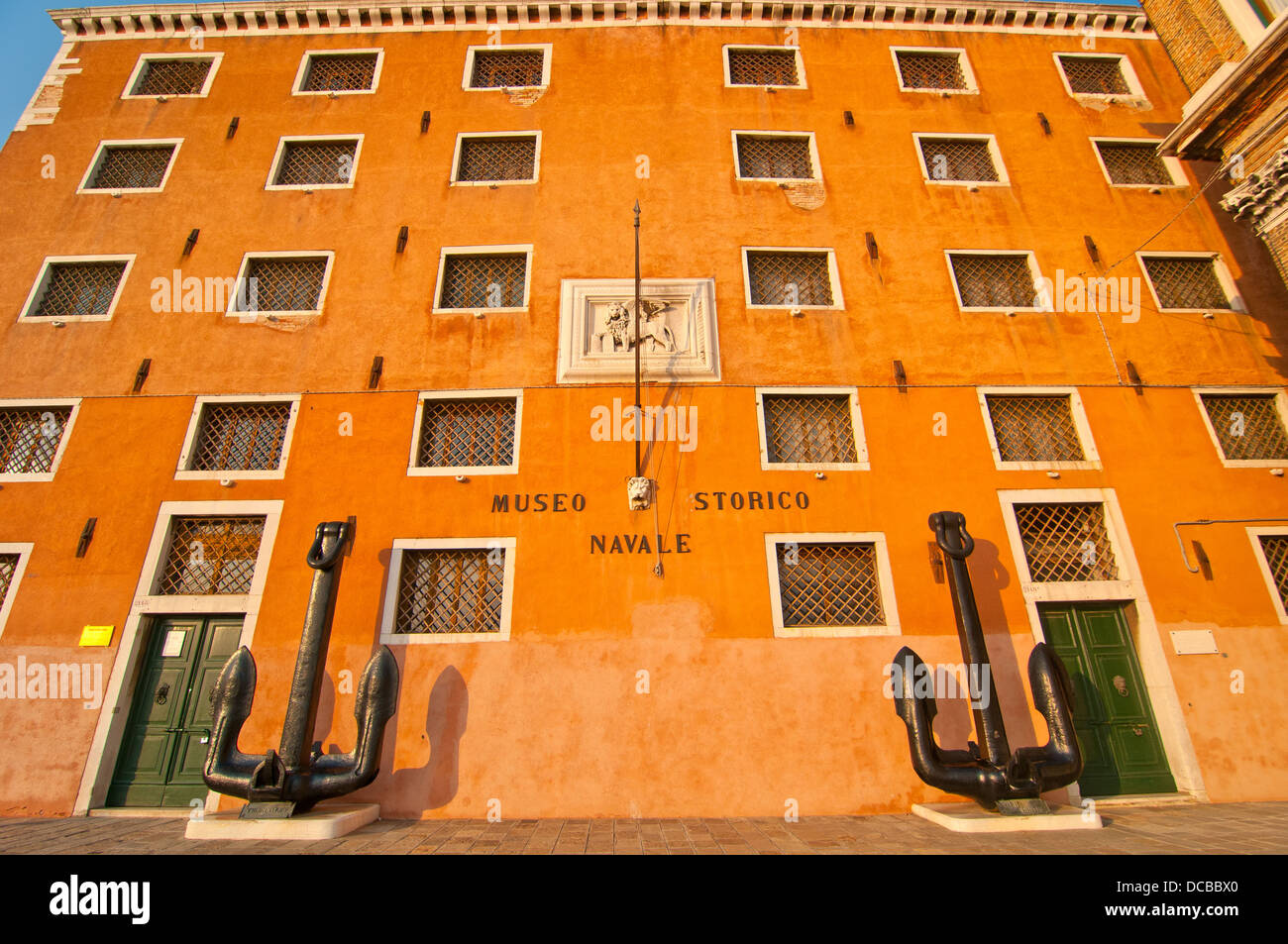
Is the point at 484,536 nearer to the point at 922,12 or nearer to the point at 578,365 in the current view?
the point at 578,365

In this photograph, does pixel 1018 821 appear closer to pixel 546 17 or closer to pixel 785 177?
pixel 785 177

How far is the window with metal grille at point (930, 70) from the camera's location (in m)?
12.0

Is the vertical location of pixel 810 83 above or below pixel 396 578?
above

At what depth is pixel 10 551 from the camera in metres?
8.12

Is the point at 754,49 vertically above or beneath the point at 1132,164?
above

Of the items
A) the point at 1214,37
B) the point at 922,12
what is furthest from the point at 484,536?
the point at 1214,37

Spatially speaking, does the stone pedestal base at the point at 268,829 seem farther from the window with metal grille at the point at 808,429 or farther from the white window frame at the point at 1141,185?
the white window frame at the point at 1141,185

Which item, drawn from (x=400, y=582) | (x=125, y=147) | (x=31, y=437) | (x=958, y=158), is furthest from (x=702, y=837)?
(x=125, y=147)

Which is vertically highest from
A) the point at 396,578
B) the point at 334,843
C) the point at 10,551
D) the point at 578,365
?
the point at 578,365

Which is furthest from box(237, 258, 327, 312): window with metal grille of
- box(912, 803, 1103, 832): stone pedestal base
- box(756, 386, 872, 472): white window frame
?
box(912, 803, 1103, 832): stone pedestal base

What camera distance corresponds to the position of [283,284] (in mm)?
9953

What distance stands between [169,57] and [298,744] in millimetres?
14162

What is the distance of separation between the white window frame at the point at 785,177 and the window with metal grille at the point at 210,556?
9753mm

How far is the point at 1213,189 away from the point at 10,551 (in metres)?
20.1
